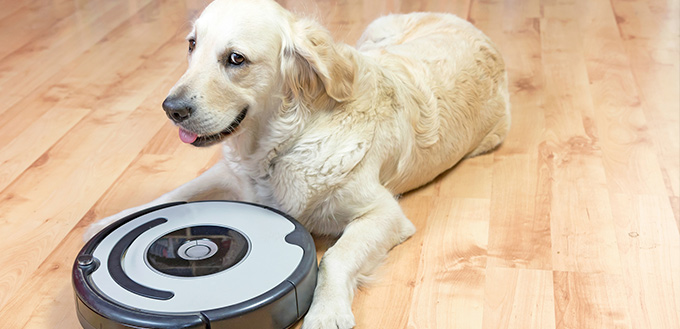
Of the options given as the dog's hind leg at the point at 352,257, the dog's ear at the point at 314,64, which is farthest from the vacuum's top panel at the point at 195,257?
the dog's ear at the point at 314,64

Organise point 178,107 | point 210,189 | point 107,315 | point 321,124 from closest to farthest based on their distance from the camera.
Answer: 1. point 107,315
2. point 178,107
3. point 321,124
4. point 210,189

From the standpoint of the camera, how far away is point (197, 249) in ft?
5.50

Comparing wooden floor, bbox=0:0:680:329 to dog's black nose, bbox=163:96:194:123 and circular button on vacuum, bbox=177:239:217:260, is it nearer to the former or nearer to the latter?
circular button on vacuum, bbox=177:239:217:260

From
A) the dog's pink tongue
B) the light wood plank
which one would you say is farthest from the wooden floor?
the dog's pink tongue

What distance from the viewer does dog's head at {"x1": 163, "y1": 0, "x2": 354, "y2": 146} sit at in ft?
5.64

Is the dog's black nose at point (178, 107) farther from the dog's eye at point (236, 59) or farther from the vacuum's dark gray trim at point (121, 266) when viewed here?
the vacuum's dark gray trim at point (121, 266)

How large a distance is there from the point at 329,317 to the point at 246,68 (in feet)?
2.06

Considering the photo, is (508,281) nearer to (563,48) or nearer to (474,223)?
(474,223)

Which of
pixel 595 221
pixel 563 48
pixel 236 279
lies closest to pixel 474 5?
pixel 563 48

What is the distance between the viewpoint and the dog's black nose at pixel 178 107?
1.69 meters

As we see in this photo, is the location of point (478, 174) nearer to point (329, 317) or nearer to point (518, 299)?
point (518, 299)

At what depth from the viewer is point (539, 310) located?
67.7 inches

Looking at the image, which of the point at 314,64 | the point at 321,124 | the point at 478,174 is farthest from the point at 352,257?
the point at 478,174

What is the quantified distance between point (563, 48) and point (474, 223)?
67.5 inches
